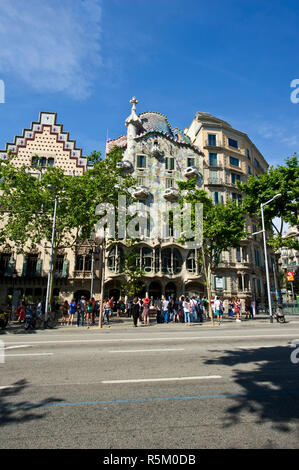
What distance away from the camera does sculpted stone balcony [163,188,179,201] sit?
33.9 meters

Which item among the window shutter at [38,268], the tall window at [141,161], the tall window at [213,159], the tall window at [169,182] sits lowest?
the window shutter at [38,268]

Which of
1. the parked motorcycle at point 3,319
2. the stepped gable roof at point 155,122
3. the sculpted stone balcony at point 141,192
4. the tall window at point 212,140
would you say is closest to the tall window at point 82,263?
the sculpted stone balcony at point 141,192

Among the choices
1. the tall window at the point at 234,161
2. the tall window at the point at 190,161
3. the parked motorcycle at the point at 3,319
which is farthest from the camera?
the tall window at the point at 234,161

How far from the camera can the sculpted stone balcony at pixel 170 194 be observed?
33.9 meters

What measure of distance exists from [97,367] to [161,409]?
298cm

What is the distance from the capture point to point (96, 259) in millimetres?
30375

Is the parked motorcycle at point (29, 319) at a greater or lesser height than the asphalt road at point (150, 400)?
greater

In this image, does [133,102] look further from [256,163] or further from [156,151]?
[256,163]

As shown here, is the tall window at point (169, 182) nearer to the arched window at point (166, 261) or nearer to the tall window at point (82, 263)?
the arched window at point (166, 261)

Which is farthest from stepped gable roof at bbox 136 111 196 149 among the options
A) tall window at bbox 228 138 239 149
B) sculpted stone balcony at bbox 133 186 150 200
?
sculpted stone balcony at bbox 133 186 150 200

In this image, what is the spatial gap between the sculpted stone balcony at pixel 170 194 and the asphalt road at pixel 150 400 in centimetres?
2692

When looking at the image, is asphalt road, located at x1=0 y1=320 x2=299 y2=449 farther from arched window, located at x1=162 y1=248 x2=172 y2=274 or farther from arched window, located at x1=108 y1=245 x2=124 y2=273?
arched window, located at x1=162 y1=248 x2=172 y2=274

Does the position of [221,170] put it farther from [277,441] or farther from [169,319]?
[277,441]
